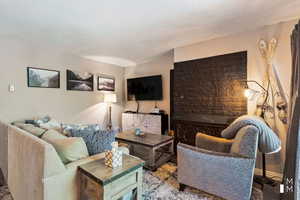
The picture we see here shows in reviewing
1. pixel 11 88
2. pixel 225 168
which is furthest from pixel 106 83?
pixel 225 168

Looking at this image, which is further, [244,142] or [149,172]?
[149,172]

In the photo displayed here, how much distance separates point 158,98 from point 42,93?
2733 millimetres

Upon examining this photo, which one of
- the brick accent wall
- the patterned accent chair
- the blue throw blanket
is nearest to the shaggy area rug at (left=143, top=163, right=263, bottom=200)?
the patterned accent chair

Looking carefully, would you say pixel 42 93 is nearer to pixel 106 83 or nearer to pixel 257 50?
pixel 106 83

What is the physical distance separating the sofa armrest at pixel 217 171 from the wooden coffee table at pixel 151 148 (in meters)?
0.69

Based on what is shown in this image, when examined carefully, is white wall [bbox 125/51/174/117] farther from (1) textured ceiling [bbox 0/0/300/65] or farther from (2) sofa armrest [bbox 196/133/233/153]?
(2) sofa armrest [bbox 196/133/233/153]

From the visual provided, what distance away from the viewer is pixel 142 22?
227cm

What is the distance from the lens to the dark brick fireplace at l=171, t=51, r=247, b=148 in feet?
8.83

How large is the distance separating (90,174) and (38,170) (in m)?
0.44

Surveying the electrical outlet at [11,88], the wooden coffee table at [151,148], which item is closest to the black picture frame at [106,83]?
the electrical outlet at [11,88]

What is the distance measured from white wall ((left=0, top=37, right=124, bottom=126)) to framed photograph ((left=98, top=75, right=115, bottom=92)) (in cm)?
15

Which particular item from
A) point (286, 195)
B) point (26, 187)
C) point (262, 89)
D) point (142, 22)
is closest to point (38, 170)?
point (26, 187)

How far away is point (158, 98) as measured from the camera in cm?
430

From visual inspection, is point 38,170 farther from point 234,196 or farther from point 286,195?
point 286,195
